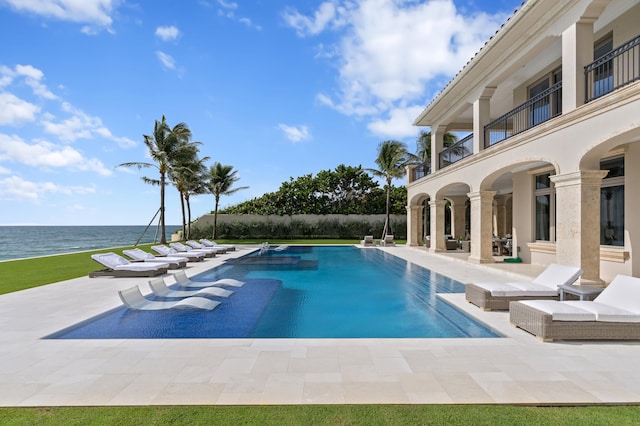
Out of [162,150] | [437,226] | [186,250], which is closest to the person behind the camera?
[186,250]

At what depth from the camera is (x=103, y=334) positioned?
617 centimetres

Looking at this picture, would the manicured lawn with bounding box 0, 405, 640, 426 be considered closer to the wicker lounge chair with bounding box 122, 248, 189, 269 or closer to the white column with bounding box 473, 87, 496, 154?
the wicker lounge chair with bounding box 122, 248, 189, 269

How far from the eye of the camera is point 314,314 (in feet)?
25.8

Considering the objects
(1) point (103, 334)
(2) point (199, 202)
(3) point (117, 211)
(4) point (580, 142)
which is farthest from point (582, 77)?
(3) point (117, 211)

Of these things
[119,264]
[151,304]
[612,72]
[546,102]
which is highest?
[546,102]

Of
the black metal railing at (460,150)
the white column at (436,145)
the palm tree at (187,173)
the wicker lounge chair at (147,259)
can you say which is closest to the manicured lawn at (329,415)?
the wicker lounge chair at (147,259)

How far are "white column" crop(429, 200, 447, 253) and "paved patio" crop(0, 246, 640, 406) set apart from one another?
1407 cm

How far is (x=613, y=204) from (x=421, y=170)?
13350 millimetres

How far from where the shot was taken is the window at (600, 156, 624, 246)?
10.2 meters

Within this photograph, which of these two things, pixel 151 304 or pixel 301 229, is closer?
pixel 151 304

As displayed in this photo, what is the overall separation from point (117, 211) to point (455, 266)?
6401 centimetres

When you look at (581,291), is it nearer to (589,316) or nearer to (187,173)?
(589,316)

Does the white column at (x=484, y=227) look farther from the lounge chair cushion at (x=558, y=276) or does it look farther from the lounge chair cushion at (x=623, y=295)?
the lounge chair cushion at (x=623, y=295)

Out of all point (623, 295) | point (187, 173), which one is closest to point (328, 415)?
point (623, 295)
